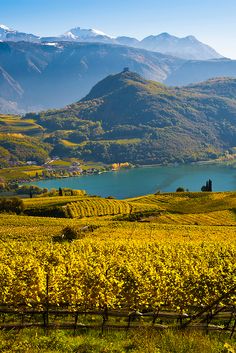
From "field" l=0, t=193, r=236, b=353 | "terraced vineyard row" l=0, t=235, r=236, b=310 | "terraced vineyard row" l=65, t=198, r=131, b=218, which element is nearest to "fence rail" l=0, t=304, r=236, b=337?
"field" l=0, t=193, r=236, b=353

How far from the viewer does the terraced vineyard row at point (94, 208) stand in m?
111

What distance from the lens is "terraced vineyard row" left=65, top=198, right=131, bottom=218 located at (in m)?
111

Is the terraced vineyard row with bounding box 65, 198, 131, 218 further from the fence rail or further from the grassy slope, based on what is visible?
the fence rail

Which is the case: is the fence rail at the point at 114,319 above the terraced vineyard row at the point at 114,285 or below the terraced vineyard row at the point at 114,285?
below

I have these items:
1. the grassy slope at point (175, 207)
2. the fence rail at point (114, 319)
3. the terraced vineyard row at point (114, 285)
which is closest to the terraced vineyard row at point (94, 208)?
the grassy slope at point (175, 207)

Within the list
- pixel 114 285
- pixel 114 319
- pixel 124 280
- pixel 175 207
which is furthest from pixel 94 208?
pixel 114 319

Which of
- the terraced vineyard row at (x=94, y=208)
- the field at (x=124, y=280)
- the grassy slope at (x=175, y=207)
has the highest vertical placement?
the field at (x=124, y=280)

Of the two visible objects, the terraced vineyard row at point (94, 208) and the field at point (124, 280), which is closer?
the field at point (124, 280)

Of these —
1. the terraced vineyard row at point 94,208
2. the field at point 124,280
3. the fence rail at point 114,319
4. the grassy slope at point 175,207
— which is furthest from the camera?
the terraced vineyard row at point 94,208

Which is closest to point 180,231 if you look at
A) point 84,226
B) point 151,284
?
point 84,226

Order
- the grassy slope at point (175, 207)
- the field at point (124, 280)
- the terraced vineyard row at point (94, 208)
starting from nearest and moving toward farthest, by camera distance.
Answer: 1. the field at point (124, 280)
2. the grassy slope at point (175, 207)
3. the terraced vineyard row at point (94, 208)

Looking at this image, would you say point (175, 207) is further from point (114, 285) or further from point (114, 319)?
point (114, 319)

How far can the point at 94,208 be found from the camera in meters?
115

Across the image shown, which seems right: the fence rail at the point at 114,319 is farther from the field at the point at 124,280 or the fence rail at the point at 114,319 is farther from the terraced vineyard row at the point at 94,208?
the terraced vineyard row at the point at 94,208
